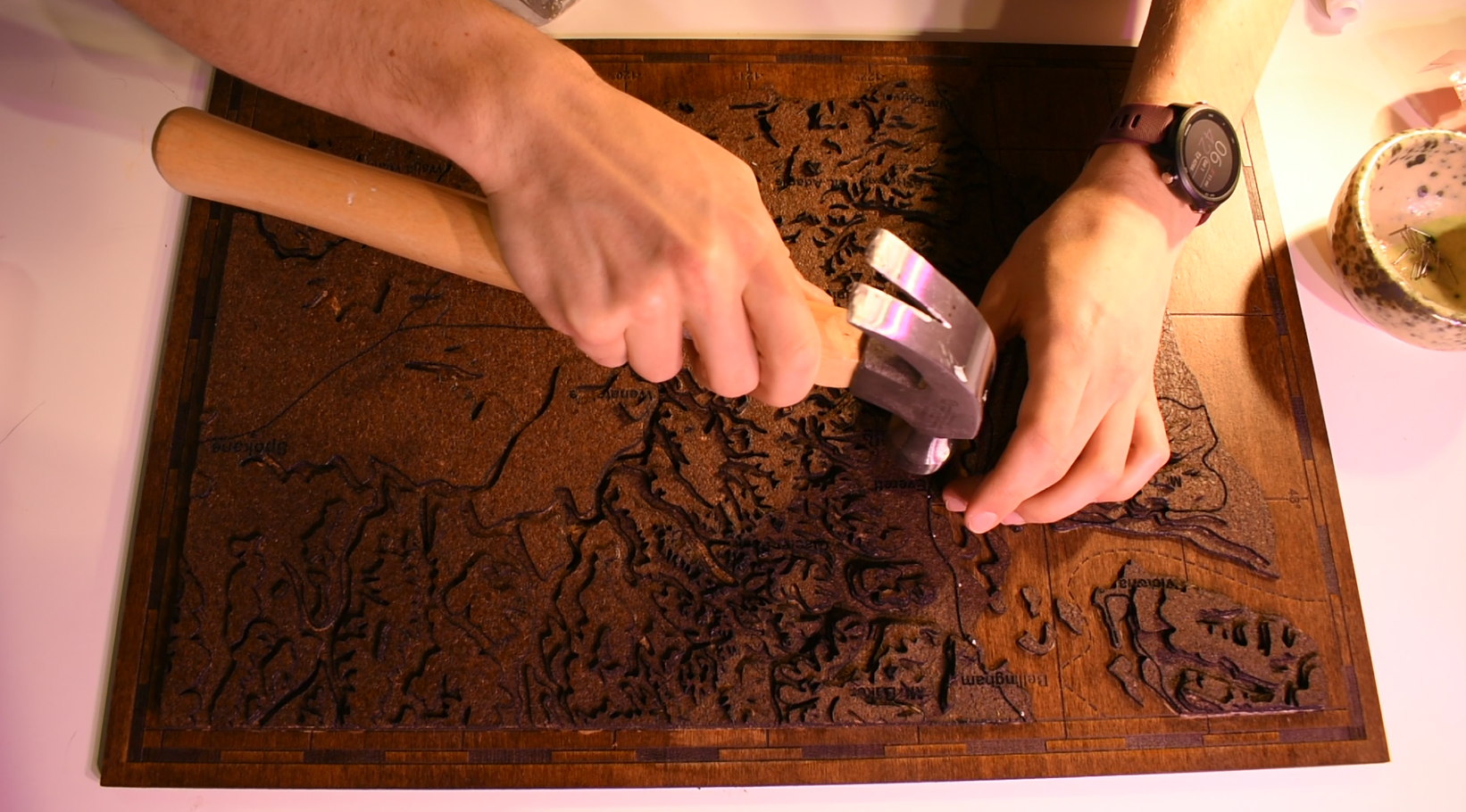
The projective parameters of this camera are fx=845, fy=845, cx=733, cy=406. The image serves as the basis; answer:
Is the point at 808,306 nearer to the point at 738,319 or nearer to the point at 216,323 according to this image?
the point at 738,319

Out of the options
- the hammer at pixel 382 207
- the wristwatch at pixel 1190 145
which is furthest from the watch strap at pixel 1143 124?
the hammer at pixel 382 207

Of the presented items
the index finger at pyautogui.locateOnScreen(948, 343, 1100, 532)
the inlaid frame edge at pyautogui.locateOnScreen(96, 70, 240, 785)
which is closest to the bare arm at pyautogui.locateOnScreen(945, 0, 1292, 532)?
the index finger at pyautogui.locateOnScreen(948, 343, 1100, 532)

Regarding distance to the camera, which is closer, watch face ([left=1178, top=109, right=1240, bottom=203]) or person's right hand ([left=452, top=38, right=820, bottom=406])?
person's right hand ([left=452, top=38, right=820, bottom=406])

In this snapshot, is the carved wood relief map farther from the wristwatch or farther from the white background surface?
the wristwatch

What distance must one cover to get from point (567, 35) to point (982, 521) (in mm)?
A: 939

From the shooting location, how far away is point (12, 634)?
3.64 ft

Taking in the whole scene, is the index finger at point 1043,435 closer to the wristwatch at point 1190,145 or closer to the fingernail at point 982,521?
the fingernail at point 982,521

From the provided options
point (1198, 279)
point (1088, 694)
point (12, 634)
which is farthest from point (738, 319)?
point (12, 634)

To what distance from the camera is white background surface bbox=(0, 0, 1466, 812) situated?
3.53 ft

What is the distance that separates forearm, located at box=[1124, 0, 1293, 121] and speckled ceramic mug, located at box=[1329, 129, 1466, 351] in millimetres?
210

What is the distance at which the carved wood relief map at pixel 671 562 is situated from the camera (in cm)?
104

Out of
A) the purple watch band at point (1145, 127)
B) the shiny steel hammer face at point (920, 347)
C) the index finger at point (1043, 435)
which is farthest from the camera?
the purple watch band at point (1145, 127)

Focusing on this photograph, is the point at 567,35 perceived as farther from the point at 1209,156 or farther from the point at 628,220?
the point at 1209,156

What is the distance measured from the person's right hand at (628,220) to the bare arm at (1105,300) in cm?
32
